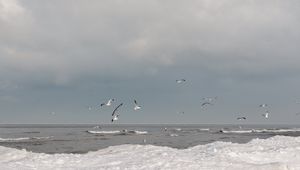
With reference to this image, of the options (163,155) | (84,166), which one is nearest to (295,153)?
(163,155)

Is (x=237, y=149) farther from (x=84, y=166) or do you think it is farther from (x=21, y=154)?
(x=21, y=154)

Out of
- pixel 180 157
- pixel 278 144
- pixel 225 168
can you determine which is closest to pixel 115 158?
pixel 180 157

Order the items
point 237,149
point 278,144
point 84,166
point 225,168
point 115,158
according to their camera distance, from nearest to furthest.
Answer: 1. point 225,168
2. point 84,166
3. point 115,158
4. point 237,149
5. point 278,144

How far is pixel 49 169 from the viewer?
2334 cm

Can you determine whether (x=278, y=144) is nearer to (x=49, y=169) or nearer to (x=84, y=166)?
(x=84, y=166)

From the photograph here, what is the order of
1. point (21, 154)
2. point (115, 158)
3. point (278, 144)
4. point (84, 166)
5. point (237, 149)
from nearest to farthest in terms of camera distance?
point (84, 166) < point (115, 158) < point (237, 149) < point (21, 154) < point (278, 144)

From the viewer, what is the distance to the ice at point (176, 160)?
2284cm

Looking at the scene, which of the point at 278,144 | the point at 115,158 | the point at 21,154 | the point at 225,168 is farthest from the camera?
the point at 278,144

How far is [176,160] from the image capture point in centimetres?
2361

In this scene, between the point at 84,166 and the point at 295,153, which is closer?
the point at 84,166

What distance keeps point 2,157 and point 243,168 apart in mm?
16532

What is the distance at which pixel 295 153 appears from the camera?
27.5 m

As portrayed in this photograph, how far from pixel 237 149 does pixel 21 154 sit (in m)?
14.1

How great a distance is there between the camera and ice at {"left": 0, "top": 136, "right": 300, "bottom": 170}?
2284 cm
